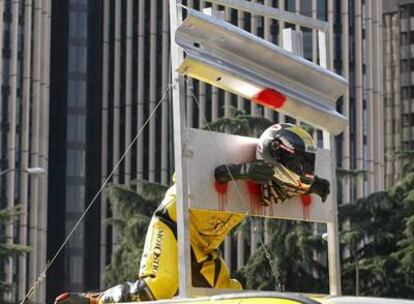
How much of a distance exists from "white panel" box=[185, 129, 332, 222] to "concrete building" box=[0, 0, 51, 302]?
51.8 meters

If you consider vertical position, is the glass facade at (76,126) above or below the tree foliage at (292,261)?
above

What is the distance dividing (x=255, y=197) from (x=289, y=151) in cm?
28

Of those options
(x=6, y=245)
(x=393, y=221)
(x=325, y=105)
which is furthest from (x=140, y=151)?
(x=325, y=105)

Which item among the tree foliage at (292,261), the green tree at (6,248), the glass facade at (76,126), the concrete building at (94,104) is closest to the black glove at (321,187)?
the tree foliage at (292,261)

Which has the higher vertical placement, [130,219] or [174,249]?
[130,219]

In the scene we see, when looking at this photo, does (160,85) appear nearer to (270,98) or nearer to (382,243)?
(382,243)

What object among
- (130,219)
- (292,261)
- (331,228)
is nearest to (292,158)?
(331,228)

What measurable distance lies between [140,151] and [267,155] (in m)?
55.1

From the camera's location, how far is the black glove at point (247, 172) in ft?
17.0

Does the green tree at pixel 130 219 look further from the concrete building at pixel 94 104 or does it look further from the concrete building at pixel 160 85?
the concrete building at pixel 94 104

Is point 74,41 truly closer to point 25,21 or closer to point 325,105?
point 25,21

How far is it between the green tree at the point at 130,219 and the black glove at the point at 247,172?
26.2 metres

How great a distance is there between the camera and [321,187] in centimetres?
564

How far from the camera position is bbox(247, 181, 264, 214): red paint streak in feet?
17.8
